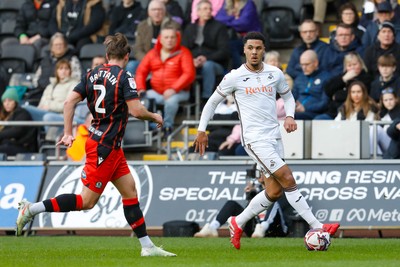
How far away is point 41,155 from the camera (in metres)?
19.5

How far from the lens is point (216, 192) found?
17.7 metres

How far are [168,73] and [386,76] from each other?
393cm

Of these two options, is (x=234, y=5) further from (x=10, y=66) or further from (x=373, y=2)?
(x=10, y=66)

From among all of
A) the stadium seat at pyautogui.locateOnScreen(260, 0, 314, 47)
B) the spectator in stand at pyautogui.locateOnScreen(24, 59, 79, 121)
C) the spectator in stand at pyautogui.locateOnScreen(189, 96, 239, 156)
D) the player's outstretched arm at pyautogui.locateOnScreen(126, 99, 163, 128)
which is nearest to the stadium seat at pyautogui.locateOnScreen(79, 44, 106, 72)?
the spectator in stand at pyautogui.locateOnScreen(24, 59, 79, 121)

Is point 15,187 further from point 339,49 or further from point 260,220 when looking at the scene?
point 339,49

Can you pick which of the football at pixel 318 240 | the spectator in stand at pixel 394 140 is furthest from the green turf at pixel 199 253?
the spectator in stand at pixel 394 140

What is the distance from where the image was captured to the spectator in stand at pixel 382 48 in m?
19.7

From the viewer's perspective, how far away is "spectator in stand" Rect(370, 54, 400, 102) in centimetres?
1905

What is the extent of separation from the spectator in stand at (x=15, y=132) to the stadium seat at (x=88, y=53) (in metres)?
1.99

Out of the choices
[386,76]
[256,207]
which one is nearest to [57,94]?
[386,76]

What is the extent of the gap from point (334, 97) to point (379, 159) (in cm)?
238

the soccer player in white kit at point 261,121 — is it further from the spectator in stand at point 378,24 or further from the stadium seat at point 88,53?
the stadium seat at point 88,53

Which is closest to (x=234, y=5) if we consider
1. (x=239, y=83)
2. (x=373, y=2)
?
(x=373, y=2)

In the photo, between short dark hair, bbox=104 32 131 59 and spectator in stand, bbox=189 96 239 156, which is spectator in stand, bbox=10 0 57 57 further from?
short dark hair, bbox=104 32 131 59
